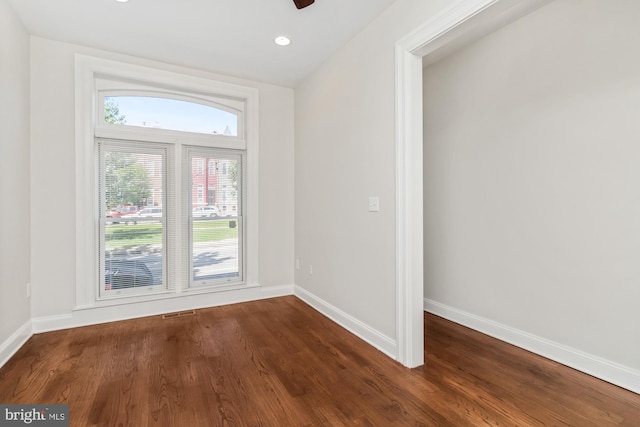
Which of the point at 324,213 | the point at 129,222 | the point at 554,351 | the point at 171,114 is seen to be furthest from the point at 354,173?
the point at 129,222

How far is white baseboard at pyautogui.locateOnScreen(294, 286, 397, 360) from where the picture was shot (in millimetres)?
2416

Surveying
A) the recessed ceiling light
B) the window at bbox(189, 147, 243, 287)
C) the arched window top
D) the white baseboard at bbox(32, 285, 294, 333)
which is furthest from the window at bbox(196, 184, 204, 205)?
the recessed ceiling light

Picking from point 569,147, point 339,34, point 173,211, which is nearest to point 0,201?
point 173,211

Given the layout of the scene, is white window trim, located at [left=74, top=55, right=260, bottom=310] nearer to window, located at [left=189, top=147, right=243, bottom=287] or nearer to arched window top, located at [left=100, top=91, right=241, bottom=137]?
arched window top, located at [left=100, top=91, right=241, bottom=137]

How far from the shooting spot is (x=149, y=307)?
3332 mm

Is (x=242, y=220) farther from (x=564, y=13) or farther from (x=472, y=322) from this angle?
(x=564, y=13)

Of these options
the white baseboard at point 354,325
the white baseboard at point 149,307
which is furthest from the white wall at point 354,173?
the white baseboard at point 149,307

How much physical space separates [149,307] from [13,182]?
1.67 m

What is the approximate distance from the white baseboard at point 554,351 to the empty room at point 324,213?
2 centimetres

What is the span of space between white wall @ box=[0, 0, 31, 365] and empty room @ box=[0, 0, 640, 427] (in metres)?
0.02

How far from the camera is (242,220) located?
12.8ft

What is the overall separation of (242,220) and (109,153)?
1593 millimetres
